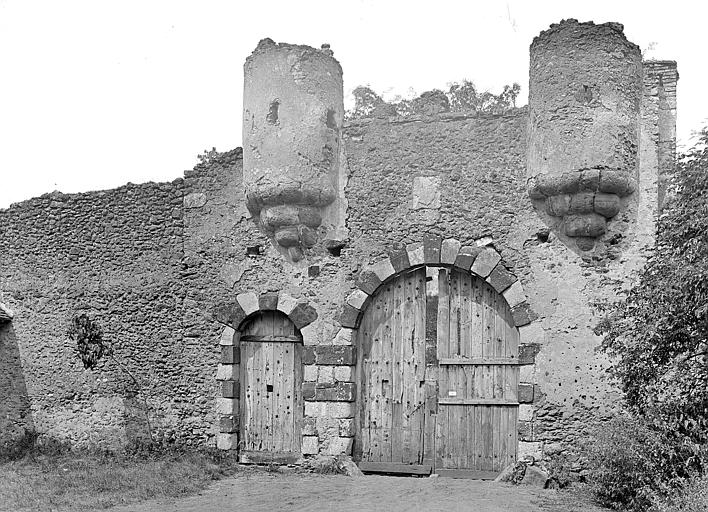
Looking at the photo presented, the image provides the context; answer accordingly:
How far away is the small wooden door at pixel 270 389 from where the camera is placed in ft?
43.0

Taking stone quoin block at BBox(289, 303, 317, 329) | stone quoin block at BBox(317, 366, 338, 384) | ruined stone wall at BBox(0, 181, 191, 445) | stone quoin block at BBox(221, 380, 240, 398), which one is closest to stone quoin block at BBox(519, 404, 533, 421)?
stone quoin block at BBox(317, 366, 338, 384)

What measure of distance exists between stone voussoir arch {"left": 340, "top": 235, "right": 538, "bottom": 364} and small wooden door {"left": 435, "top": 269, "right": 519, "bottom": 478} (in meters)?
0.23

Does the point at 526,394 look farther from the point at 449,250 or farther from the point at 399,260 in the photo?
the point at 399,260

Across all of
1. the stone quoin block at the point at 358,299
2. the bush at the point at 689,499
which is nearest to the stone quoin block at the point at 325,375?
the stone quoin block at the point at 358,299

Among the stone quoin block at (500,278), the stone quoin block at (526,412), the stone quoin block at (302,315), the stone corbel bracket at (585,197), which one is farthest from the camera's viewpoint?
the stone quoin block at (302,315)

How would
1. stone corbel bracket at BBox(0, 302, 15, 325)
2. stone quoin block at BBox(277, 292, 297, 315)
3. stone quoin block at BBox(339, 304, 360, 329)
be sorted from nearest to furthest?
stone quoin block at BBox(339, 304, 360, 329) → stone quoin block at BBox(277, 292, 297, 315) → stone corbel bracket at BBox(0, 302, 15, 325)

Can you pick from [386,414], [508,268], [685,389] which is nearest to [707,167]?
[685,389]

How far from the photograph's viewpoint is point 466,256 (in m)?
12.2

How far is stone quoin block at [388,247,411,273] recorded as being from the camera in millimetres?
12516

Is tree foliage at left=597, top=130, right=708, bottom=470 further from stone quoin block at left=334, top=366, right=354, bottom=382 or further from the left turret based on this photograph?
the left turret

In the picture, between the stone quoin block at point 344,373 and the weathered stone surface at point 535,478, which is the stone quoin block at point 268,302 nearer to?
the stone quoin block at point 344,373

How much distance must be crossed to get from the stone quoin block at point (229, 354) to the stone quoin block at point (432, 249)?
289cm

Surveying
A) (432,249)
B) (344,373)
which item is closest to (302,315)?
(344,373)

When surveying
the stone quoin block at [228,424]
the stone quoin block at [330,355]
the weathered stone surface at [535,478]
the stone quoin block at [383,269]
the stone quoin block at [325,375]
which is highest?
the stone quoin block at [383,269]
